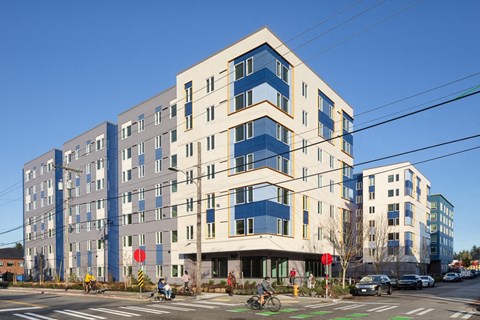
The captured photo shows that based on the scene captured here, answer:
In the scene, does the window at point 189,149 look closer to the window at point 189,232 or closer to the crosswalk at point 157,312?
the window at point 189,232

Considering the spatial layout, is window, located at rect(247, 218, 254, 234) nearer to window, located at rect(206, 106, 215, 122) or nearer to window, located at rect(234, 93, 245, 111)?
window, located at rect(234, 93, 245, 111)

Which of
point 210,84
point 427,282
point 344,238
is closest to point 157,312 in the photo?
point 210,84

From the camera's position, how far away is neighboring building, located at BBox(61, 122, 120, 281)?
56.7 m

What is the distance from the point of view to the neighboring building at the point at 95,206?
186ft

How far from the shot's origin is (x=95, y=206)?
5997cm

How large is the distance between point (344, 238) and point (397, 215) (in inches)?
1224

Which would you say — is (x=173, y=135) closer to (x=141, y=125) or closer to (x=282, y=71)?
(x=141, y=125)

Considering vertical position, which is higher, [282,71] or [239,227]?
Answer: [282,71]

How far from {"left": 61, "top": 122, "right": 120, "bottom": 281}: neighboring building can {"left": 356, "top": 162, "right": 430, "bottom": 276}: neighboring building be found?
40.0 metres

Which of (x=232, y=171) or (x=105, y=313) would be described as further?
(x=232, y=171)

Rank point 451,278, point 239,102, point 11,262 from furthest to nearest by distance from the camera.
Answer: point 11,262 < point 451,278 < point 239,102

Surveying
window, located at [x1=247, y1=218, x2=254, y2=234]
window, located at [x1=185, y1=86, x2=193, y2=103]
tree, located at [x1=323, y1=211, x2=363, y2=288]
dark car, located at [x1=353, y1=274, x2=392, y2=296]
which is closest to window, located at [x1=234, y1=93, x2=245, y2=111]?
window, located at [x1=185, y1=86, x2=193, y2=103]

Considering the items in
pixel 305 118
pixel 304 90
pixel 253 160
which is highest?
pixel 304 90

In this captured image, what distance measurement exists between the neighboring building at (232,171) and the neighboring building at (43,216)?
47.1ft
